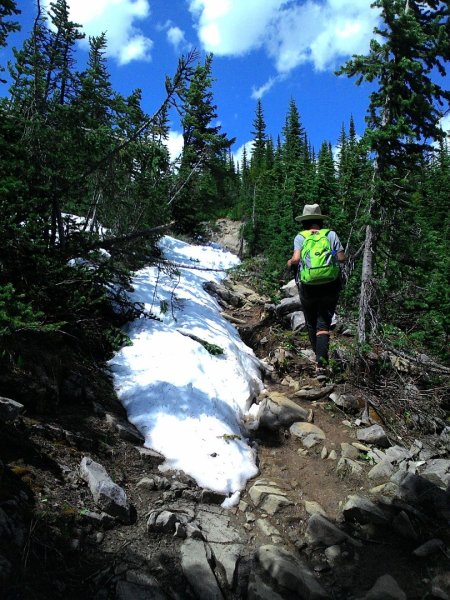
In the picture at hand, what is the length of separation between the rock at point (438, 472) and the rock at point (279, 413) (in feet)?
5.37

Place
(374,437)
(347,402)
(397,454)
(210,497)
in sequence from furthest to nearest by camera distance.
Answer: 1. (347,402)
2. (374,437)
3. (397,454)
4. (210,497)

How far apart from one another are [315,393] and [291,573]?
11.5 feet

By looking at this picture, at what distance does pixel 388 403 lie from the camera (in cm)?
636

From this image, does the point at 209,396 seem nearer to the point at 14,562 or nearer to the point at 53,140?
the point at 14,562

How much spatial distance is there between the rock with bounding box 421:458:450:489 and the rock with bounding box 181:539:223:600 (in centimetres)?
265

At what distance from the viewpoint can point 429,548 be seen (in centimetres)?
344

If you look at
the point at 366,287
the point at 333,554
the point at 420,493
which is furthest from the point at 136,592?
the point at 366,287

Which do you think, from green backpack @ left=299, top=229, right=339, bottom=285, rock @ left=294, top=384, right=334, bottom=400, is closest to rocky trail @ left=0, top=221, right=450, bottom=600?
rock @ left=294, top=384, right=334, bottom=400

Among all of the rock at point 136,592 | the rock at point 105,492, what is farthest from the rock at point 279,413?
the rock at point 136,592

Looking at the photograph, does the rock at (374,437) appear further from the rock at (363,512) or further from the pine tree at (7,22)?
the pine tree at (7,22)

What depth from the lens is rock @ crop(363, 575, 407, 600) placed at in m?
2.97

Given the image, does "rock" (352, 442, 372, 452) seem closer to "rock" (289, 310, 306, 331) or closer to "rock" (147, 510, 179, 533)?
"rock" (147, 510, 179, 533)

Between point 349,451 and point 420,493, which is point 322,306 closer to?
point 349,451

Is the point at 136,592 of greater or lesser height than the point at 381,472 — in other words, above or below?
above
